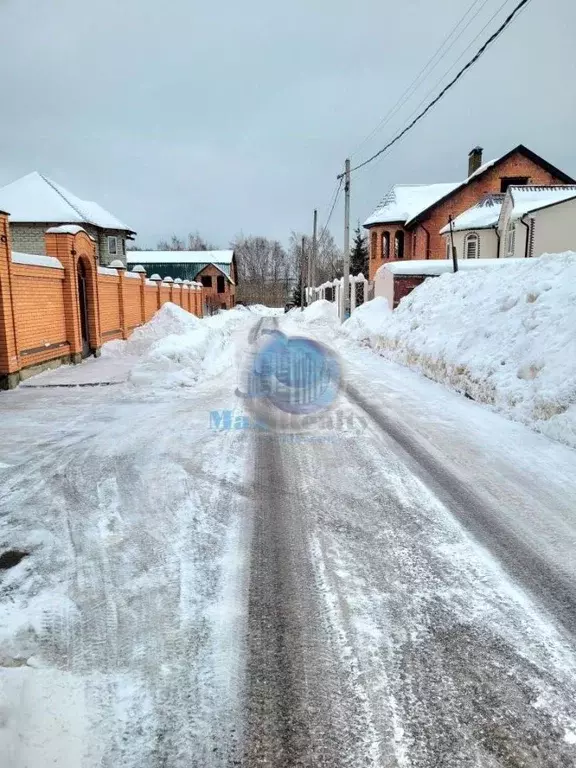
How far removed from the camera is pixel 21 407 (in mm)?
7723

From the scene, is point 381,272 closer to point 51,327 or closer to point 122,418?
point 51,327

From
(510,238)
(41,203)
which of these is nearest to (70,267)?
(510,238)

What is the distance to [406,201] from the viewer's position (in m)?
38.4

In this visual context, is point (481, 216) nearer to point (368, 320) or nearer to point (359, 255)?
point (368, 320)

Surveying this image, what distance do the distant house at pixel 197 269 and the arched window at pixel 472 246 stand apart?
33213mm

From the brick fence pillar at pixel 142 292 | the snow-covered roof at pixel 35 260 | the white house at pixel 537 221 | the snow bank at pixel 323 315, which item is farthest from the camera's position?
the snow bank at pixel 323 315

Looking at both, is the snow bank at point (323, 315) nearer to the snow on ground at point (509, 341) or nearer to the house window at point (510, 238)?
the house window at point (510, 238)

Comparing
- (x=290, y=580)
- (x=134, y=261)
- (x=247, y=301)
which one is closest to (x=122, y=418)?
(x=290, y=580)

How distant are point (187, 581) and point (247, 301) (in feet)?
286

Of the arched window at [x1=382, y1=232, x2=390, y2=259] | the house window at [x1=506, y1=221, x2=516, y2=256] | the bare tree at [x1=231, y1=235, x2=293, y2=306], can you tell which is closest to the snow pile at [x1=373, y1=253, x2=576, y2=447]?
the house window at [x1=506, y1=221, x2=516, y2=256]

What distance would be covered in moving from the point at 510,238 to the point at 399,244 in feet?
39.0

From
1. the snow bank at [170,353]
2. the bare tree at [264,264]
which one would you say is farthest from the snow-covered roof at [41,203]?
the bare tree at [264,264]

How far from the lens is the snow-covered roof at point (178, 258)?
196 feet

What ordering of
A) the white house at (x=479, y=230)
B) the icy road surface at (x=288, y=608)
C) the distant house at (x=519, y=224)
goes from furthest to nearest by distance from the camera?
the white house at (x=479, y=230) → the distant house at (x=519, y=224) → the icy road surface at (x=288, y=608)
